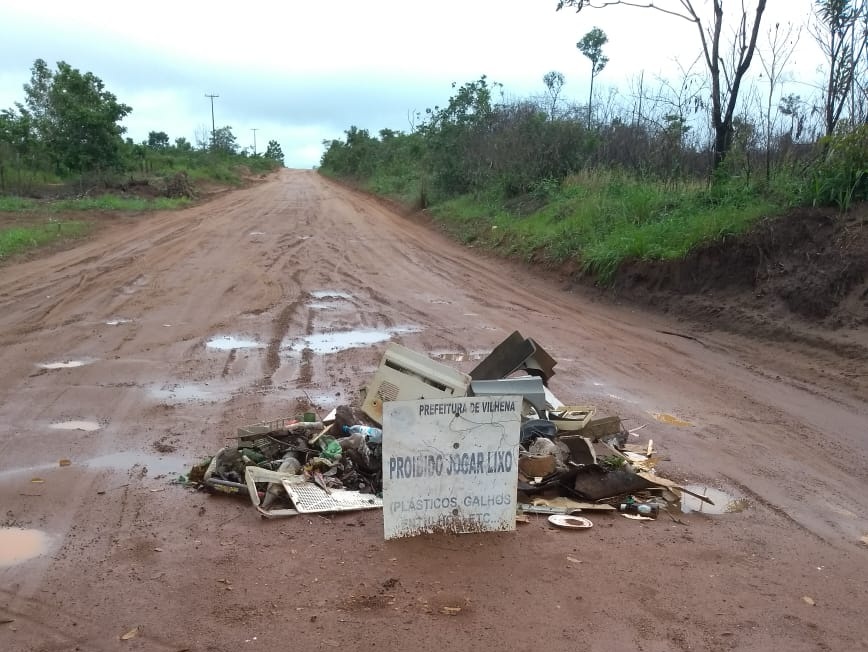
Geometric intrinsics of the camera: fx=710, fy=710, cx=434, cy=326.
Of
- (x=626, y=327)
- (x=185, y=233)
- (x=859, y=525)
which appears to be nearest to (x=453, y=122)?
(x=185, y=233)

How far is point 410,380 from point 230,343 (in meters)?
4.25

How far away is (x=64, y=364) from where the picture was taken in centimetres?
766

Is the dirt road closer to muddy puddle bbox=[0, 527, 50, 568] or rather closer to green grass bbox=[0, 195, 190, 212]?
muddy puddle bbox=[0, 527, 50, 568]

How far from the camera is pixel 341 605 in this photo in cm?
351

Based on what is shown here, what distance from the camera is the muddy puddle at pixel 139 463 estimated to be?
16.9ft

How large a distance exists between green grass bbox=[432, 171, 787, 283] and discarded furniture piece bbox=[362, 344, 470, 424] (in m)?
8.44

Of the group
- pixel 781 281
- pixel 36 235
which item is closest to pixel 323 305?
pixel 781 281

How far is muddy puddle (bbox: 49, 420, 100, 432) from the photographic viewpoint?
5910 mm

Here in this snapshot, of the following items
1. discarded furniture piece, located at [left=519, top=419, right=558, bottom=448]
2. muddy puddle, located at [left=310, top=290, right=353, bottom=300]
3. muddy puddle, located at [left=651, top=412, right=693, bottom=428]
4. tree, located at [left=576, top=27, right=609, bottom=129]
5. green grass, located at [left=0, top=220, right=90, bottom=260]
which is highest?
tree, located at [left=576, top=27, right=609, bottom=129]

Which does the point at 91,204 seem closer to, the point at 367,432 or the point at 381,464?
the point at 367,432

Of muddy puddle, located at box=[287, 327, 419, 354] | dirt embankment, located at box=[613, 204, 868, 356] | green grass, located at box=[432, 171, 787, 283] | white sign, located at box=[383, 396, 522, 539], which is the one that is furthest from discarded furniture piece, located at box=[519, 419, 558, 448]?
green grass, located at box=[432, 171, 787, 283]

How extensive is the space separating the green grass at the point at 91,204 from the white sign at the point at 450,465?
2105 centimetres

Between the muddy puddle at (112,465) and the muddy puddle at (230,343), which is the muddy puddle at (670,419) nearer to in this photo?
the muddy puddle at (112,465)

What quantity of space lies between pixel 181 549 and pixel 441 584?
59.6 inches
